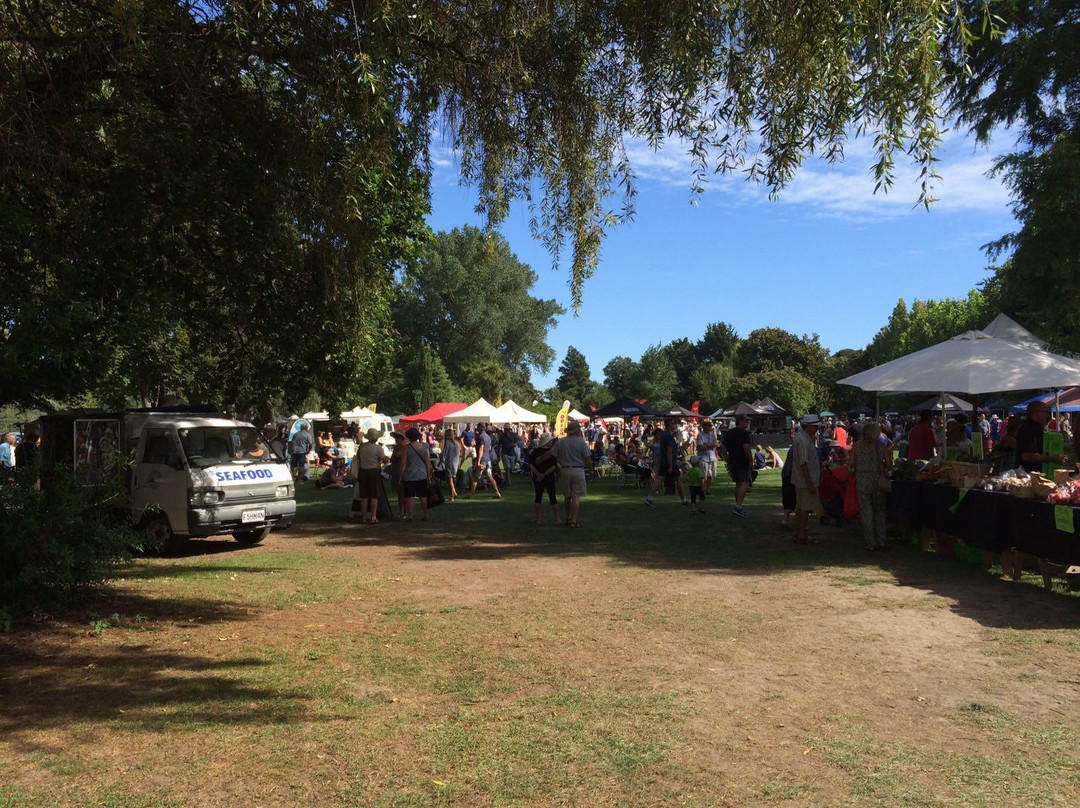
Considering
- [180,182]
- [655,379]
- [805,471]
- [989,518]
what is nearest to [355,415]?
[805,471]

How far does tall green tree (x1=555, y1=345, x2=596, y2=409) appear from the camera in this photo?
364 ft

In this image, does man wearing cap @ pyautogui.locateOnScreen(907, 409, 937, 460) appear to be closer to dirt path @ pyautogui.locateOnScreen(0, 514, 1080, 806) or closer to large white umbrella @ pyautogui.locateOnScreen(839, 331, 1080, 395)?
large white umbrella @ pyautogui.locateOnScreen(839, 331, 1080, 395)

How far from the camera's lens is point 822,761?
425 centimetres

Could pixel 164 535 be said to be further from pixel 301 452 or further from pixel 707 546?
pixel 301 452

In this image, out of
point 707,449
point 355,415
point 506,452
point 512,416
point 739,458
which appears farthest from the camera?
point 355,415

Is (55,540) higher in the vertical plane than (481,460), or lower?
lower

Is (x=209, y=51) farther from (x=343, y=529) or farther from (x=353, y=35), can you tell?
(x=343, y=529)

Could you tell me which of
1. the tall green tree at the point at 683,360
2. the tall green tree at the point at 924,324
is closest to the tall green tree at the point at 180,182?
the tall green tree at the point at 924,324

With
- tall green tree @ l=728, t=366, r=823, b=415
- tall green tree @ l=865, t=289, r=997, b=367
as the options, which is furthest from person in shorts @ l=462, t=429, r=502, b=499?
tall green tree @ l=728, t=366, r=823, b=415

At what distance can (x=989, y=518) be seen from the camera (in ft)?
29.7

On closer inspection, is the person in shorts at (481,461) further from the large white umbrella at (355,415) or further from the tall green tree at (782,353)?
the tall green tree at (782,353)

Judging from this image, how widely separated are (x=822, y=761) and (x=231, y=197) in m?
7.49

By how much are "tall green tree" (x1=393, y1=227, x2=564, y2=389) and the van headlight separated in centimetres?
4955

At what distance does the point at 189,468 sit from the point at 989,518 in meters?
10.2
